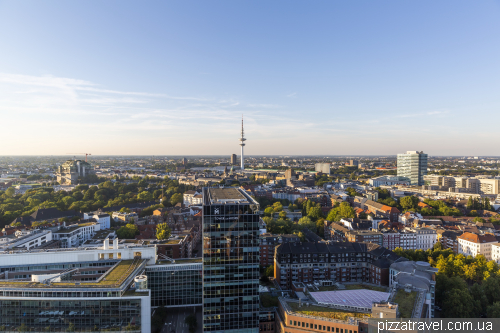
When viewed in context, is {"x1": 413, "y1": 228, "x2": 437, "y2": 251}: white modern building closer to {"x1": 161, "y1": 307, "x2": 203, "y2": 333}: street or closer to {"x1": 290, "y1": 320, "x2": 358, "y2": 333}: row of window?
{"x1": 290, "y1": 320, "x2": 358, "y2": 333}: row of window

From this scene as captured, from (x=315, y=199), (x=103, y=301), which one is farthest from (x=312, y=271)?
(x=315, y=199)

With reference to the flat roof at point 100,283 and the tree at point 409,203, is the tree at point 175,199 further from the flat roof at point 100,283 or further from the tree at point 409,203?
the flat roof at point 100,283

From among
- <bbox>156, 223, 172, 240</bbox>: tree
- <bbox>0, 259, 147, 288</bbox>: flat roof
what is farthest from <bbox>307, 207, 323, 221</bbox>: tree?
<bbox>0, 259, 147, 288</bbox>: flat roof

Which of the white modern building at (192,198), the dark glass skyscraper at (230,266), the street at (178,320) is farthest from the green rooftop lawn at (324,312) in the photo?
the white modern building at (192,198)

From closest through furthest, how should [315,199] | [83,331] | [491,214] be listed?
[83,331], [491,214], [315,199]

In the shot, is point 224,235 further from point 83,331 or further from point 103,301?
point 83,331

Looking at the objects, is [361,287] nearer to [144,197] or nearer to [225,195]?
[225,195]
